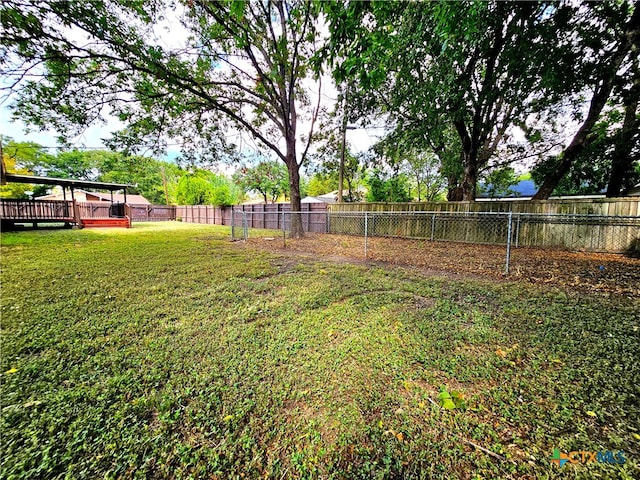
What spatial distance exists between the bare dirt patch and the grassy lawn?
821 mm

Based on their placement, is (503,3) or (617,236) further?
(617,236)

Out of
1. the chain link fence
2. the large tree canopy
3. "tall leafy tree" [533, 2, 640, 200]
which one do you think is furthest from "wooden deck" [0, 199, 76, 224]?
"tall leafy tree" [533, 2, 640, 200]

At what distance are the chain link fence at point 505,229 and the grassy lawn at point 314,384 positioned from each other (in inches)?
94.3

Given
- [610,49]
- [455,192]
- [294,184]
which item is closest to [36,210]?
[294,184]

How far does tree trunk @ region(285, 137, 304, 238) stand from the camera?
8.88m

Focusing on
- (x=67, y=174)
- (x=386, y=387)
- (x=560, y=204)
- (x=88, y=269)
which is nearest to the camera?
(x=386, y=387)

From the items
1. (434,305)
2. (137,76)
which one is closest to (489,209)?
(434,305)

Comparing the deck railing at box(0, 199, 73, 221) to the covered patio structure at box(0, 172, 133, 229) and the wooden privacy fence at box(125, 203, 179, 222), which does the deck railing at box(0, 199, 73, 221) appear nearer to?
the covered patio structure at box(0, 172, 133, 229)

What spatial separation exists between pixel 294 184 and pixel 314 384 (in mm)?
8260

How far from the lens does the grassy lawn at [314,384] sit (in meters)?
1.17

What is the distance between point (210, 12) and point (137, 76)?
294 cm

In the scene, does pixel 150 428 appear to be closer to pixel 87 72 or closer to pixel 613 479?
pixel 613 479

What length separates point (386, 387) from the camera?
1.66m

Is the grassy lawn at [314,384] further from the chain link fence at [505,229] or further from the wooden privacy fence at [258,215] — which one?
Result: the wooden privacy fence at [258,215]
